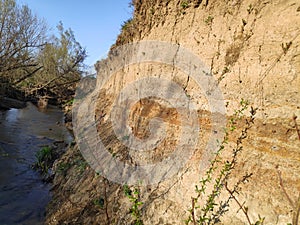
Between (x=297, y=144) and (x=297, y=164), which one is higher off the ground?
(x=297, y=144)

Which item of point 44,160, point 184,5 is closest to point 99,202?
point 184,5

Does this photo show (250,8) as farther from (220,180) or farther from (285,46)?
(220,180)

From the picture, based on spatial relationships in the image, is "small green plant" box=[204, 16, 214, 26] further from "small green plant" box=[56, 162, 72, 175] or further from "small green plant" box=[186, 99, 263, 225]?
"small green plant" box=[56, 162, 72, 175]

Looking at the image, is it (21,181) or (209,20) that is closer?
(209,20)

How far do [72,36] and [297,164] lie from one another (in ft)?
88.8

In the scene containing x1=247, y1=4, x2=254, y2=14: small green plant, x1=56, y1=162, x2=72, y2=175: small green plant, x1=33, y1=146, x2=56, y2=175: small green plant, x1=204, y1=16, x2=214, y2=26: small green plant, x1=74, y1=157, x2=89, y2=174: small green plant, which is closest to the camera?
x1=247, y1=4, x2=254, y2=14: small green plant

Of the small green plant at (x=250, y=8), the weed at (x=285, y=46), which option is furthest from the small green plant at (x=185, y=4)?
the weed at (x=285, y=46)

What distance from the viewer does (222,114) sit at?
274cm

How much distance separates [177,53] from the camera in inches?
143

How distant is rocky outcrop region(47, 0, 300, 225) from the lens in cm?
216

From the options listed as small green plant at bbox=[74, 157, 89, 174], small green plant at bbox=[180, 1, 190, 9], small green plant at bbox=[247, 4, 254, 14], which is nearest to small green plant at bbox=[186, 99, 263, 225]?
small green plant at bbox=[247, 4, 254, 14]

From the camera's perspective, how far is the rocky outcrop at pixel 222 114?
216 centimetres

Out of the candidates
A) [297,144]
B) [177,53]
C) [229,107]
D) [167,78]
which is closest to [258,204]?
[297,144]

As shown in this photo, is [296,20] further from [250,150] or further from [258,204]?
[258,204]
